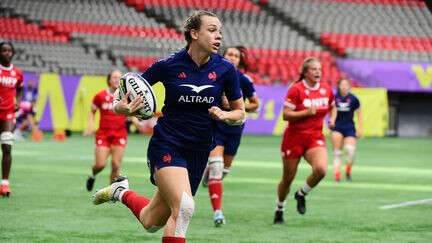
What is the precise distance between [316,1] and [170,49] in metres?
8.87

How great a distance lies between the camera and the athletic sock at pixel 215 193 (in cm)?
1183

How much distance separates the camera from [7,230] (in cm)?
1052

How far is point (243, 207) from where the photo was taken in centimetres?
1407

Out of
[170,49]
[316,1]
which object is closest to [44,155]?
[170,49]

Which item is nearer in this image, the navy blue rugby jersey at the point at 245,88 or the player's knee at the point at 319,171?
the player's knee at the point at 319,171

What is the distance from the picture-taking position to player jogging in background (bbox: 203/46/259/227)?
1188cm

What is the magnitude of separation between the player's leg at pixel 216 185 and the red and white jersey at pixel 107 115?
12.3 feet

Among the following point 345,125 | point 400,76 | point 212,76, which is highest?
point 212,76

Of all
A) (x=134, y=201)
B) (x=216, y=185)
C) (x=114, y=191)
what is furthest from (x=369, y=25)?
(x=134, y=201)

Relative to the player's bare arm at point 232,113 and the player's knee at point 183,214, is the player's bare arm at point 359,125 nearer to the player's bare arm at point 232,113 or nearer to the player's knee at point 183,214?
the player's bare arm at point 232,113

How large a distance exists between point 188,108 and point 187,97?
0.10 meters

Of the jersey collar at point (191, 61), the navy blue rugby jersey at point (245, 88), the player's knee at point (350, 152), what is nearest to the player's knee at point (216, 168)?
the navy blue rugby jersey at point (245, 88)

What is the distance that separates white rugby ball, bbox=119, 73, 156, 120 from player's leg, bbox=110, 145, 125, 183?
7.87m

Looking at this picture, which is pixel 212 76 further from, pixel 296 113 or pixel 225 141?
pixel 225 141
